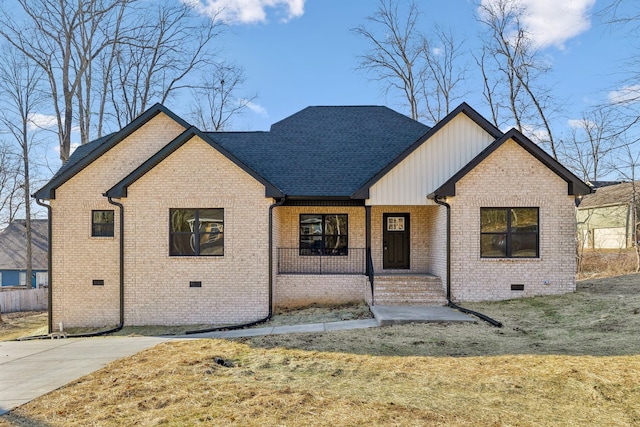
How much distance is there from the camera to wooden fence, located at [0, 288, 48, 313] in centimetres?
2147

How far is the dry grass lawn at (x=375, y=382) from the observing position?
4629mm

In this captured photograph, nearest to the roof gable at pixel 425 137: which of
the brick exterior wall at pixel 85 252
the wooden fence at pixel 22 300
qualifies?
the brick exterior wall at pixel 85 252

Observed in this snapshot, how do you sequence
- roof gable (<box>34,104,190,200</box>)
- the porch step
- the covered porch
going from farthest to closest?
the covered porch
roof gable (<box>34,104,190,200</box>)
the porch step

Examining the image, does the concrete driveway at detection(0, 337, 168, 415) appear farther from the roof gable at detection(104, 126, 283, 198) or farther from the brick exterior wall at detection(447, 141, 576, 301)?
the brick exterior wall at detection(447, 141, 576, 301)

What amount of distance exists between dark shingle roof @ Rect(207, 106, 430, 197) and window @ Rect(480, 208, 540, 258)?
14.3ft

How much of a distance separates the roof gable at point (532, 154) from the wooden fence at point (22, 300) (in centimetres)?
2301

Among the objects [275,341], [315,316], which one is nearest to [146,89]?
[315,316]

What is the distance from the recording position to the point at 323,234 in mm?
14820

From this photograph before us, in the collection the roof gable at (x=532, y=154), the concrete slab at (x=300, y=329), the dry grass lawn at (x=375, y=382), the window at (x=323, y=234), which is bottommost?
the concrete slab at (x=300, y=329)

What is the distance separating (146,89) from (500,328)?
25.3 m

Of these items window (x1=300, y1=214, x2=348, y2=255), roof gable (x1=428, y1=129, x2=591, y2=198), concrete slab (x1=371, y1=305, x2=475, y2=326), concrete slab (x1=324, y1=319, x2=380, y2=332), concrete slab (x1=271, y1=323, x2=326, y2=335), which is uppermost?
roof gable (x1=428, y1=129, x2=591, y2=198)

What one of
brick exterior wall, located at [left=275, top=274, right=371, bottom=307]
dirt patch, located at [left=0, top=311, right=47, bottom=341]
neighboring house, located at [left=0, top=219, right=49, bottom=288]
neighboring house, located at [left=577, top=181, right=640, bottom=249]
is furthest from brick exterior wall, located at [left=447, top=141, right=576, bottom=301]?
neighboring house, located at [left=0, top=219, right=49, bottom=288]

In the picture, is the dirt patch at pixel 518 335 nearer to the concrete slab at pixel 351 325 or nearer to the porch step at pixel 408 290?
the concrete slab at pixel 351 325

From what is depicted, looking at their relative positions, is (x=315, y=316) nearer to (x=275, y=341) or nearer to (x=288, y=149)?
(x=275, y=341)
